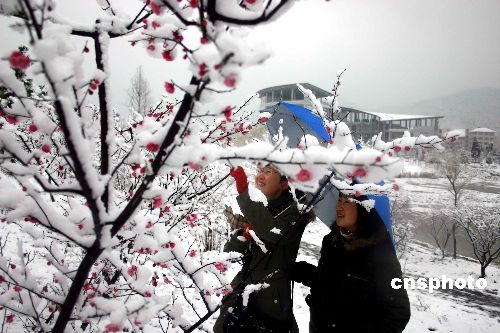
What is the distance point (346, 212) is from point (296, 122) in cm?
84

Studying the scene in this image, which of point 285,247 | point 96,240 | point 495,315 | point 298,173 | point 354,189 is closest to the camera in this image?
point 298,173

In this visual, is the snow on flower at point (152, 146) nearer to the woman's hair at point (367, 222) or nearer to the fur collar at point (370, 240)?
the woman's hair at point (367, 222)

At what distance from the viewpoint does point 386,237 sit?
82.3 inches

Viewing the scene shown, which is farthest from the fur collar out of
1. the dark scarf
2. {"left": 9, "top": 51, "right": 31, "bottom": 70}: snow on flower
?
{"left": 9, "top": 51, "right": 31, "bottom": 70}: snow on flower

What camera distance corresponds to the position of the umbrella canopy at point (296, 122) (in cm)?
203

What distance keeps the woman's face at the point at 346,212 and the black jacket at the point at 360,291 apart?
0.15 m

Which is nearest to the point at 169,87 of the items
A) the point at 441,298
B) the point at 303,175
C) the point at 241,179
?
the point at 303,175

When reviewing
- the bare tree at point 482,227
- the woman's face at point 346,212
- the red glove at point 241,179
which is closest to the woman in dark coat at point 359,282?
the woman's face at point 346,212

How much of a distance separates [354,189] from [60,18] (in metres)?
1.51

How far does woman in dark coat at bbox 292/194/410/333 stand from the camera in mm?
1922

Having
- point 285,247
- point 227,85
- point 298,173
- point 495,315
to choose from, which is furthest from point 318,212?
point 495,315

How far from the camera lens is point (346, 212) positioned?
2.14m

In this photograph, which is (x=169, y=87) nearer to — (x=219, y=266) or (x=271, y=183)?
(x=219, y=266)

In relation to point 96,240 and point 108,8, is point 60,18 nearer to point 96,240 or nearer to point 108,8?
point 108,8
